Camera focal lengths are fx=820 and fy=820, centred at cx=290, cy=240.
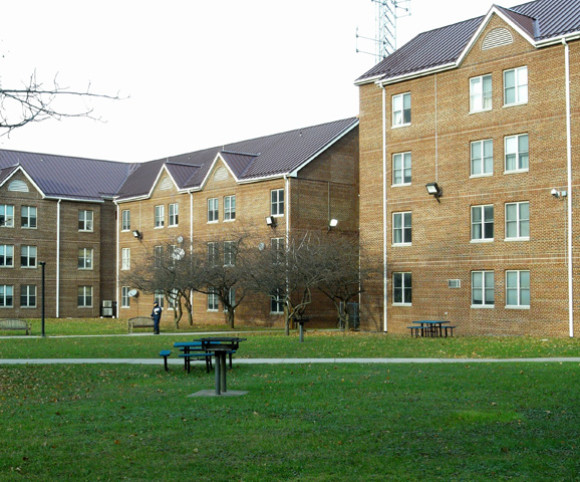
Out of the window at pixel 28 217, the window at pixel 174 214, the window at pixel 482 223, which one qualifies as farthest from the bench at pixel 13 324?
the window at pixel 28 217

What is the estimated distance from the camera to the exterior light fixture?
36000mm

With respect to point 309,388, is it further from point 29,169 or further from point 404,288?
point 29,169

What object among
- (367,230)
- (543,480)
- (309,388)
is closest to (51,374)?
(309,388)

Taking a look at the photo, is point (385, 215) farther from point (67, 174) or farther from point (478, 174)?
point (67, 174)

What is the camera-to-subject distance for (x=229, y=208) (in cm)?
4928

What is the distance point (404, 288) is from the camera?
38.0 meters

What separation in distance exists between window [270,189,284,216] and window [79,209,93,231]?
69.3 ft

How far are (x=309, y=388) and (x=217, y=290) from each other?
31.4m

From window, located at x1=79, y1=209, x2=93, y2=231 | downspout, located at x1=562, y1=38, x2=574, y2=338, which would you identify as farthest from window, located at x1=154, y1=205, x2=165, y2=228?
downspout, located at x1=562, y1=38, x2=574, y2=338

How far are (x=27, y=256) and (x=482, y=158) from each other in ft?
119

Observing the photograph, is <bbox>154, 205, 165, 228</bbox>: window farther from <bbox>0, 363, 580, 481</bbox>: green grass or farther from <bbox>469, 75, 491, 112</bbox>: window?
<bbox>0, 363, 580, 481</bbox>: green grass

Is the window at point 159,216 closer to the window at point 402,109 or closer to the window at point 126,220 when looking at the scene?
the window at point 126,220

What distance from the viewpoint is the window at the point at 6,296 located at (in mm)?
57591

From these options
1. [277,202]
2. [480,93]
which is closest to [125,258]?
[277,202]
